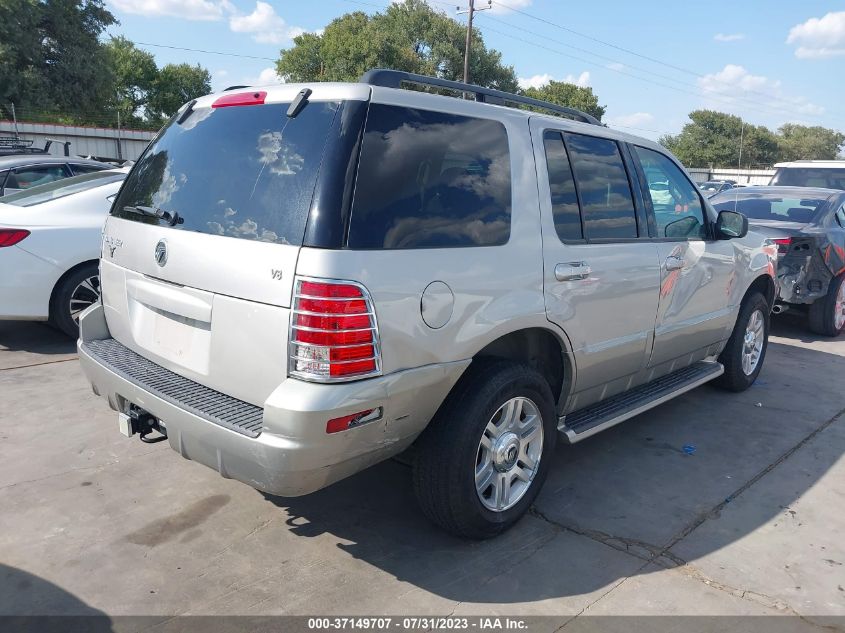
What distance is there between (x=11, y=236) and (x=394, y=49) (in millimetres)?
52269

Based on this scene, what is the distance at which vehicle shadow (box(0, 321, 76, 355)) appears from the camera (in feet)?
20.5

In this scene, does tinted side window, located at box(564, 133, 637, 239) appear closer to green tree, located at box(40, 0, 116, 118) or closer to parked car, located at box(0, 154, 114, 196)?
parked car, located at box(0, 154, 114, 196)

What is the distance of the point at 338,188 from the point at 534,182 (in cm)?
118

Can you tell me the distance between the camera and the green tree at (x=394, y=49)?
179 ft

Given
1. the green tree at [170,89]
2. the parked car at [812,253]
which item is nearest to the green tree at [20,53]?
the parked car at [812,253]

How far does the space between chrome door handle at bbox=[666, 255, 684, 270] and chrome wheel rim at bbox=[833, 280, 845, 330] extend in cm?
437

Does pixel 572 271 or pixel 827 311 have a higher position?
pixel 572 271

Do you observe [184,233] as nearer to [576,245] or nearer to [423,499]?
[423,499]

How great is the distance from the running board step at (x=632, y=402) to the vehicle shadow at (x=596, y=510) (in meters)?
0.37

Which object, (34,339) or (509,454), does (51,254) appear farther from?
(509,454)

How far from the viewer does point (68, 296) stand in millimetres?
6043

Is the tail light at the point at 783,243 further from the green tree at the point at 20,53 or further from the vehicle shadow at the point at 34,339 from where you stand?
the green tree at the point at 20,53

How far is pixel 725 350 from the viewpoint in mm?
5422

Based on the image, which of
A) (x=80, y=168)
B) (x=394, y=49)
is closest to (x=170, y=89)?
(x=394, y=49)
